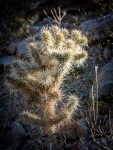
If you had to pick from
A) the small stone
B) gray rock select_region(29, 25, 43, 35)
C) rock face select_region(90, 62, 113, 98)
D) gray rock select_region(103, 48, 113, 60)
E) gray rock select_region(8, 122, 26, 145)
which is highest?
gray rock select_region(29, 25, 43, 35)

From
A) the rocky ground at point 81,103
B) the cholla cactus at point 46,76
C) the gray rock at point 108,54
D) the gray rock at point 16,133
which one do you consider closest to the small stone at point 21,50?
the rocky ground at point 81,103

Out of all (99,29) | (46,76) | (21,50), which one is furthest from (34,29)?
(46,76)

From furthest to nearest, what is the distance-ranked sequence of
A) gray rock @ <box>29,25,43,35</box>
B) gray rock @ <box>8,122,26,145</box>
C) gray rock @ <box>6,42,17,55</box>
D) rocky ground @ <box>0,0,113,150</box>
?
gray rock @ <box>29,25,43,35</box> < gray rock @ <box>6,42,17,55</box> < gray rock @ <box>8,122,26,145</box> < rocky ground @ <box>0,0,113,150</box>

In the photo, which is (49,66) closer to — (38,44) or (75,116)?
(38,44)

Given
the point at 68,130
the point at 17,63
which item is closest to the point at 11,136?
the point at 68,130

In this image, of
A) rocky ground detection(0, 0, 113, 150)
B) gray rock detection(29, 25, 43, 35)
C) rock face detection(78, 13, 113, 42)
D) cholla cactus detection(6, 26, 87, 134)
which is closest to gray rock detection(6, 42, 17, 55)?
rocky ground detection(0, 0, 113, 150)

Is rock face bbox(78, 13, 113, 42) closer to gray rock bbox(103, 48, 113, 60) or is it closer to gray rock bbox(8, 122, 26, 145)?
gray rock bbox(103, 48, 113, 60)

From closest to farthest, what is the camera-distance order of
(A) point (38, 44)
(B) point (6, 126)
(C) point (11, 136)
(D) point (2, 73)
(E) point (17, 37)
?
1. (A) point (38, 44)
2. (C) point (11, 136)
3. (B) point (6, 126)
4. (D) point (2, 73)
5. (E) point (17, 37)
